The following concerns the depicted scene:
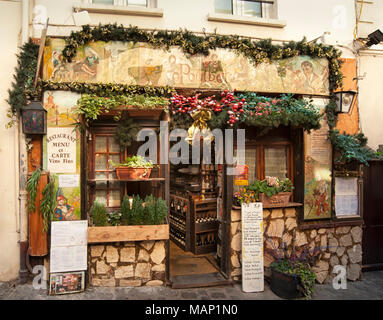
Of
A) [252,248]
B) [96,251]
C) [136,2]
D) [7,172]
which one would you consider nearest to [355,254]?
[252,248]

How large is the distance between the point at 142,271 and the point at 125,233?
837 mm

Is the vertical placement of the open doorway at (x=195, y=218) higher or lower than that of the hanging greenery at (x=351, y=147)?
lower

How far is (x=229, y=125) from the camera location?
5.17m

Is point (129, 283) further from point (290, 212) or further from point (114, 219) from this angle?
point (290, 212)

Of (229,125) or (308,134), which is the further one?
(308,134)

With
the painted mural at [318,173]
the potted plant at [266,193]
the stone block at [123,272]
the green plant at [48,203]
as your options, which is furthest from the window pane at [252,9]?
the stone block at [123,272]

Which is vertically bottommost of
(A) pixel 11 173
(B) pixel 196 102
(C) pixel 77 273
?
(C) pixel 77 273

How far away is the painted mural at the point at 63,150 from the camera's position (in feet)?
15.8

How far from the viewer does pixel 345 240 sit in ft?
19.1

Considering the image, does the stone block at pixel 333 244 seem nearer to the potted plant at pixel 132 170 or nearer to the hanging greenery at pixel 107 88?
the potted plant at pixel 132 170

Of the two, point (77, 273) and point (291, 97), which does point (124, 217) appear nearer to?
point (77, 273)

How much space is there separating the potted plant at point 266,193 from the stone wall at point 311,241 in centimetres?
24
